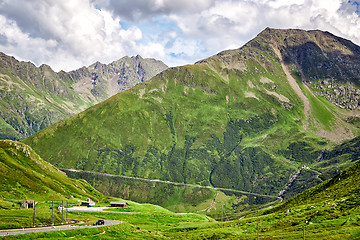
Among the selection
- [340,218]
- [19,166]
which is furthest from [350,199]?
[19,166]

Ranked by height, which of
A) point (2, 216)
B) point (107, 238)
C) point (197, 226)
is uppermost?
point (2, 216)

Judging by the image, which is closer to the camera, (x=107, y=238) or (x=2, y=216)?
(x=107, y=238)

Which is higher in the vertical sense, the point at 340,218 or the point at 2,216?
the point at 2,216

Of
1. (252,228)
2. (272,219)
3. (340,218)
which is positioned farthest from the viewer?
(272,219)

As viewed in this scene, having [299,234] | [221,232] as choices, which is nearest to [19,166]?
[221,232]

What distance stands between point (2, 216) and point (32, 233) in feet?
74.9

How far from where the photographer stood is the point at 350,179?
146500mm

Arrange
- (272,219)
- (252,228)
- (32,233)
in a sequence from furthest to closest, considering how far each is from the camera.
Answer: (272,219) < (252,228) < (32,233)

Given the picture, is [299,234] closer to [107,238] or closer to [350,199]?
[350,199]

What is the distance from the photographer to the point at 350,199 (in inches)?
4227

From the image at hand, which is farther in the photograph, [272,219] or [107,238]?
[272,219]

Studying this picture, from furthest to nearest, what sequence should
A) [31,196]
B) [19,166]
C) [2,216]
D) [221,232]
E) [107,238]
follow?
[19,166] < [31,196] < [221,232] < [2,216] < [107,238]

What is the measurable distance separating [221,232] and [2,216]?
67.0 m

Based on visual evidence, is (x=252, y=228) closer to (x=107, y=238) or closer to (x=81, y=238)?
(x=107, y=238)
